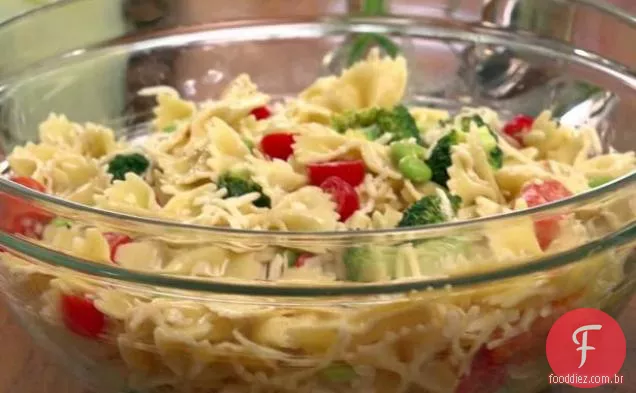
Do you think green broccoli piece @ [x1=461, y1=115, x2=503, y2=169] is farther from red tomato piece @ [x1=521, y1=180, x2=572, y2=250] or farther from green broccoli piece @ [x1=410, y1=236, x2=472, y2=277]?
green broccoli piece @ [x1=410, y1=236, x2=472, y2=277]

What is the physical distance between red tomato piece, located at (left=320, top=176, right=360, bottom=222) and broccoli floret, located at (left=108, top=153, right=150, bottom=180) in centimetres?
24

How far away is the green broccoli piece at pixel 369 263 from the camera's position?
62cm

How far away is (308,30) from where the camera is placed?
54.1 inches

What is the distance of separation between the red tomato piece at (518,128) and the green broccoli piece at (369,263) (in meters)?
0.57

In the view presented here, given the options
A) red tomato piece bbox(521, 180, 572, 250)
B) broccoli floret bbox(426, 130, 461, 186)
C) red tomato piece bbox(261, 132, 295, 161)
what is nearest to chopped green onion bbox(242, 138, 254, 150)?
red tomato piece bbox(261, 132, 295, 161)

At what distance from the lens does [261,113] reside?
1.20 m

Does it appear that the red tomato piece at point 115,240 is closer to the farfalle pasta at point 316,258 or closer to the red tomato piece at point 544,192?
the farfalle pasta at point 316,258

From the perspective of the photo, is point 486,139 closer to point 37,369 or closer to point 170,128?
point 170,128

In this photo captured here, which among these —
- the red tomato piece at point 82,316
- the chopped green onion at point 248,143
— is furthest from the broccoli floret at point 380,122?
the red tomato piece at point 82,316

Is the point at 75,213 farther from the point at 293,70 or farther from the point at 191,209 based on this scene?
the point at 293,70

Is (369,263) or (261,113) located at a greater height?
(261,113)

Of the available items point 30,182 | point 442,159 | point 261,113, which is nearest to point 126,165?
point 30,182

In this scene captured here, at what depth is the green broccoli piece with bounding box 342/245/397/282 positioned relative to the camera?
62 centimetres

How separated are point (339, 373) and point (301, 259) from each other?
0.12 m
